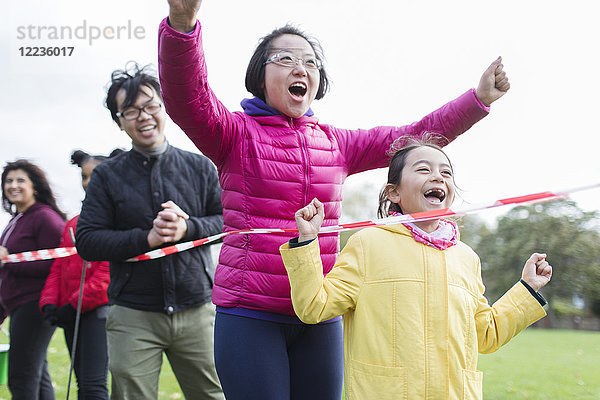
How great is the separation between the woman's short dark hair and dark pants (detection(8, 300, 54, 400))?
2043mm

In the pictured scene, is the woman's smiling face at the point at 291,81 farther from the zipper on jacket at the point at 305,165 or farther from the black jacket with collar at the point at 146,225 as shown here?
A: the black jacket with collar at the point at 146,225

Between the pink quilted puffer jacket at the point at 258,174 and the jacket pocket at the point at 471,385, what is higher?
the pink quilted puffer jacket at the point at 258,174

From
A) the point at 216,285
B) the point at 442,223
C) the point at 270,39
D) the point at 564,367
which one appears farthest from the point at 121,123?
the point at 564,367

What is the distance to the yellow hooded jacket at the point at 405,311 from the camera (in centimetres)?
202

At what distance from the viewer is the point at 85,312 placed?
3922 mm

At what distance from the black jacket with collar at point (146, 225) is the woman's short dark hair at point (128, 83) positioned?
0.31 meters

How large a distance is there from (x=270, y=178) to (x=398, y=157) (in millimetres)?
552

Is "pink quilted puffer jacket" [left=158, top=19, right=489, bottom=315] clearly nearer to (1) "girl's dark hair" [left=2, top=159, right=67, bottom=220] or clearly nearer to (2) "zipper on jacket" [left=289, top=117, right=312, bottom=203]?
(2) "zipper on jacket" [left=289, top=117, right=312, bottom=203]

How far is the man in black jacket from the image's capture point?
3012mm

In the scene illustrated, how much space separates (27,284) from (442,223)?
359 cm

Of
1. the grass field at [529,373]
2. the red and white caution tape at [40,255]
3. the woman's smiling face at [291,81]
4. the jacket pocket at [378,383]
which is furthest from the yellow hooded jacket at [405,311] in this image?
the grass field at [529,373]

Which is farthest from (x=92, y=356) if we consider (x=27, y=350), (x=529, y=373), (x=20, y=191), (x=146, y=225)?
(x=529, y=373)

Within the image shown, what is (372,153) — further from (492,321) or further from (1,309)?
(1,309)

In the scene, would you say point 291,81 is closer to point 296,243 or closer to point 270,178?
point 270,178
